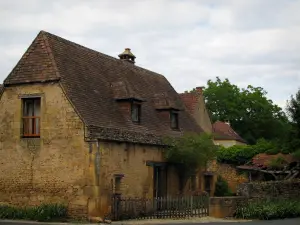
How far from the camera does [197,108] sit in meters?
39.5

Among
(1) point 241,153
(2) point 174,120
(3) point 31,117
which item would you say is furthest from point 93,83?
(1) point 241,153

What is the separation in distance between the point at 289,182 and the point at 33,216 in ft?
47.0

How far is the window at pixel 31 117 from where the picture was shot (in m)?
24.7

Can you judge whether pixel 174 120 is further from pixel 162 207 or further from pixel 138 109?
pixel 162 207

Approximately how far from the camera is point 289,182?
28.5m

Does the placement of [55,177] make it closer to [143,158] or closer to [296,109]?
[143,158]

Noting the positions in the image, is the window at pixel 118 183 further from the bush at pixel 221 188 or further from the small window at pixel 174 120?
the bush at pixel 221 188

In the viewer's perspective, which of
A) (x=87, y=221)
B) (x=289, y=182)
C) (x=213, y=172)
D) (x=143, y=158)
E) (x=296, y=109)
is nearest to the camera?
(x=87, y=221)

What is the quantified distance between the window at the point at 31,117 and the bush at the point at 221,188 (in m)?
15.6

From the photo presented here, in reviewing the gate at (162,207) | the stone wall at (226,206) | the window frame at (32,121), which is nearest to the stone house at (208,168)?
the gate at (162,207)

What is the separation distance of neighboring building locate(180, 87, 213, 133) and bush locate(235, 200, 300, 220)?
14.5 metres

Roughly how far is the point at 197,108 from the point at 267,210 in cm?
1688

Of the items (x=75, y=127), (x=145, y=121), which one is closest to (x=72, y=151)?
(x=75, y=127)

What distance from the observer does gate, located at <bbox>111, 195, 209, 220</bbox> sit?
24.1 metres
